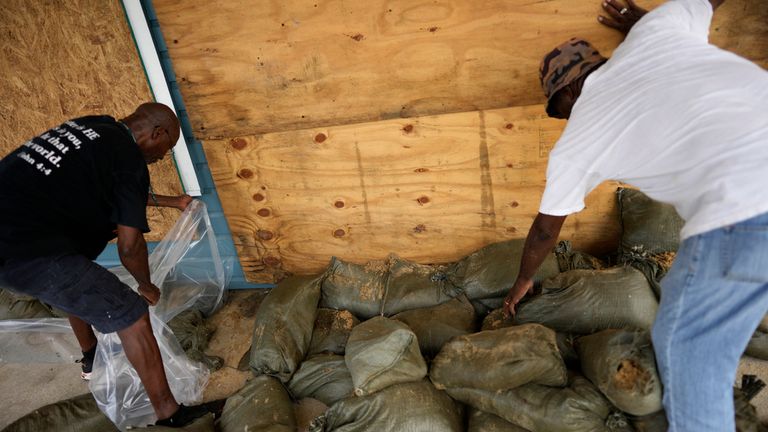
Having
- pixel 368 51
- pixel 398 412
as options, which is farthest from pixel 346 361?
pixel 368 51

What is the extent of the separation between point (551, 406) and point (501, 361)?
234 millimetres

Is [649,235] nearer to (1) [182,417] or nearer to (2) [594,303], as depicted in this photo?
(2) [594,303]

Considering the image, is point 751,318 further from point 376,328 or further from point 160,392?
Result: point 160,392

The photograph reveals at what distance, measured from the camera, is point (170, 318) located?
267 cm

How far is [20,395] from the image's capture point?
108 inches

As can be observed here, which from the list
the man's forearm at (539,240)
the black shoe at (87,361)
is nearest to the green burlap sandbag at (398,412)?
the man's forearm at (539,240)

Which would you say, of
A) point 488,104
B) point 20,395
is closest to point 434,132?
point 488,104

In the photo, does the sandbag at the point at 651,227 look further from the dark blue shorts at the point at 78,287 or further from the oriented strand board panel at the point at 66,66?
the oriented strand board panel at the point at 66,66

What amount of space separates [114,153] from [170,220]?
1.18 m

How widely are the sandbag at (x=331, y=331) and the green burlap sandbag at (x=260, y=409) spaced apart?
289 mm

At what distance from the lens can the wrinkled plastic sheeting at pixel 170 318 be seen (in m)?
2.29

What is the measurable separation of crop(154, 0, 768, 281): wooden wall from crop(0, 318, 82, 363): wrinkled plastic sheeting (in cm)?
146

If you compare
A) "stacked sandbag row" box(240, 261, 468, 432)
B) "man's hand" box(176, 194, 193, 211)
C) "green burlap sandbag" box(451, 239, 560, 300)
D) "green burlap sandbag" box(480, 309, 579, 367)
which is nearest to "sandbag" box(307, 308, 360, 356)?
"stacked sandbag row" box(240, 261, 468, 432)

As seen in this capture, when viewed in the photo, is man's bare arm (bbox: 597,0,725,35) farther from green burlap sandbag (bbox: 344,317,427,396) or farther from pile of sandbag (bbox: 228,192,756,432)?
green burlap sandbag (bbox: 344,317,427,396)
